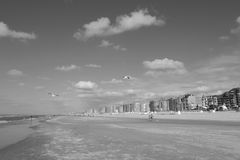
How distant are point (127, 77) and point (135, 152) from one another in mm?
51691

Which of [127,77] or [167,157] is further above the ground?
[127,77]

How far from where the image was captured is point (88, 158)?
15.9m

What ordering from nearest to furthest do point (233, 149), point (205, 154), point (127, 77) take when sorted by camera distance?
1. point (205, 154)
2. point (233, 149)
3. point (127, 77)

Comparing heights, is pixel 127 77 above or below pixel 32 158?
above

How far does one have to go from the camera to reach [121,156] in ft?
53.3

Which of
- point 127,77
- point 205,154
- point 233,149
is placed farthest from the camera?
point 127,77

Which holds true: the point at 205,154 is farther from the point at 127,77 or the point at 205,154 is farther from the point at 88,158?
the point at 127,77

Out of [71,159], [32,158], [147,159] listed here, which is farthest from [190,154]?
[32,158]

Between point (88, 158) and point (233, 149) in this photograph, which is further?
point (233, 149)

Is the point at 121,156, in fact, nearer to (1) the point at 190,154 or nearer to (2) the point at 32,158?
(1) the point at 190,154

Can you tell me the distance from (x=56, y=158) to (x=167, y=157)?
6.71 m

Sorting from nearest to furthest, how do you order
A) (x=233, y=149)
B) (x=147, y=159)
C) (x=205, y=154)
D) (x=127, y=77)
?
(x=147, y=159) → (x=205, y=154) → (x=233, y=149) → (x=127, y=77)

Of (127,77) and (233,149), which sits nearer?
(233,149)

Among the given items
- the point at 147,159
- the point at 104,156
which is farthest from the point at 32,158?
the point at 147,159
